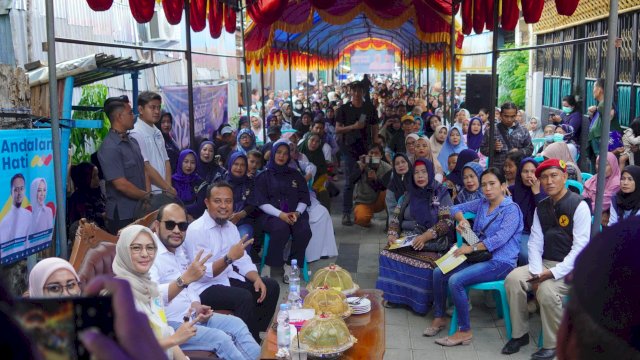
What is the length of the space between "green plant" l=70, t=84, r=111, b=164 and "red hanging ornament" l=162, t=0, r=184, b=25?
1158 millimetres

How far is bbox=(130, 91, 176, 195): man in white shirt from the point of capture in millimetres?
5621

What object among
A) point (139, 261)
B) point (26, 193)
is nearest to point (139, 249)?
point (139, 261)

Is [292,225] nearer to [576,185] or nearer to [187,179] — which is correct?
[187,179]

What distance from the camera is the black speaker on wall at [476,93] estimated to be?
15.5m

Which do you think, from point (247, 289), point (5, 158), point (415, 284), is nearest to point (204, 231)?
point (247, 289)

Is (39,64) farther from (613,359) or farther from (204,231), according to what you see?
(613,359)

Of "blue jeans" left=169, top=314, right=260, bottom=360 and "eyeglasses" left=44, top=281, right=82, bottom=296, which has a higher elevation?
"eyeglasses" left=44, top=281, right=82, bottom=296

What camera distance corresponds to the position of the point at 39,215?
3.67 metres

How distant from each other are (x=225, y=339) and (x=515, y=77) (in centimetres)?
2006

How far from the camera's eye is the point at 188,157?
6379 mm

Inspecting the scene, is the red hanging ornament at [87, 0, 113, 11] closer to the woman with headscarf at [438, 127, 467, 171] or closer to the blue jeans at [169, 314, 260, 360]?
the blue jeans at [169, 314, 260, 360]

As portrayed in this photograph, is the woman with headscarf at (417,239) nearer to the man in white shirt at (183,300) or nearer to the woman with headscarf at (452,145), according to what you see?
the man in white shirt at (183,300)

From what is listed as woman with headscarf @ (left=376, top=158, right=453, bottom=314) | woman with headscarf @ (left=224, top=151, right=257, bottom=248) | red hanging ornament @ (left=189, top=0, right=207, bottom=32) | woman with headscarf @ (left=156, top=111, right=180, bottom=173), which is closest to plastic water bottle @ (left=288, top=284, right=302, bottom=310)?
woman with headscarf @ (left=376, top=158, right=453, bottom=314)

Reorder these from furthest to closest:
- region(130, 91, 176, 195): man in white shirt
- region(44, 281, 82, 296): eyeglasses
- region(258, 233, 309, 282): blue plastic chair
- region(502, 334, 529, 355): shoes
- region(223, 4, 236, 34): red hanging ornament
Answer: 1. region(223, 4, 236, 34): red hanging ornament
2. region(258, 233, 309, 282): blue plastic chair
3. region(130, 91, 176, 195): man in white shirt
4. region(502, 334, 529, 355): shoes
5. region(44, 281, 82, 296): eyeglasses
